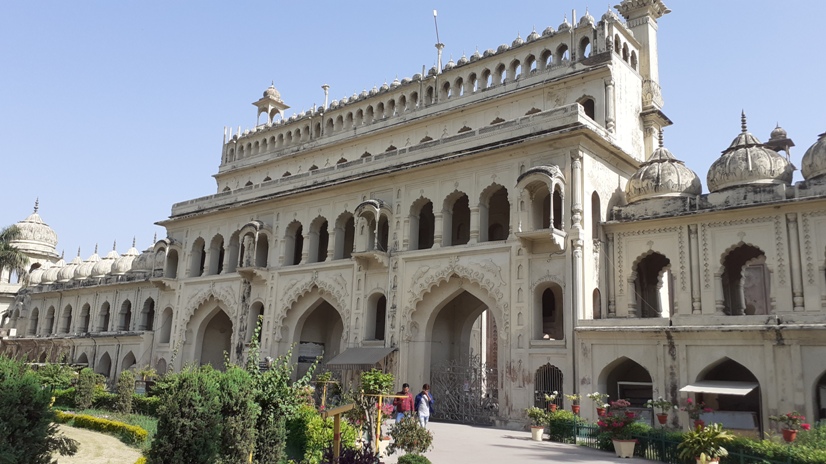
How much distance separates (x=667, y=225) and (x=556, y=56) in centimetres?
882

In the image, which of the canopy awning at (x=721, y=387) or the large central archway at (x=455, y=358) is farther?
the large central archway at (x=455, y=358)

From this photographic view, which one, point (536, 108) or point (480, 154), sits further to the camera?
point (536, 108)

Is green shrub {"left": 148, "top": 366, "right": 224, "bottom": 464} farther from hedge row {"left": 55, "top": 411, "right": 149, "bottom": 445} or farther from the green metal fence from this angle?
the green metal fence

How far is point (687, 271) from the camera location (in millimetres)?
20922

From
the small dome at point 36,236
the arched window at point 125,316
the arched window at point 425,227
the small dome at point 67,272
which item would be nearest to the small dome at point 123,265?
the arched window at point 125,316

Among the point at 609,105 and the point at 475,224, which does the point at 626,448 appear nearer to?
the point at 475,224

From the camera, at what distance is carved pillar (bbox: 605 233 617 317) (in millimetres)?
21953

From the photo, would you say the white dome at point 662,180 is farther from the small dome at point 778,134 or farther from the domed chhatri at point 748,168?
the small dome at point 778,134

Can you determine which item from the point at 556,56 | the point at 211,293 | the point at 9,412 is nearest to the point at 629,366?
the point at 556,56

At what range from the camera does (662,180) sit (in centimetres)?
2203

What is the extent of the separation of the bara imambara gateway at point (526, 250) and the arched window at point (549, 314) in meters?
0.09

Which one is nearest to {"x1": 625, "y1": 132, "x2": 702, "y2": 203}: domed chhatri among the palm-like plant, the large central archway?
the large central archway

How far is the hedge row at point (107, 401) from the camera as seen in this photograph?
72.7 feet

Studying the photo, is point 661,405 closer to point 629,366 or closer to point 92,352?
point 629,366
